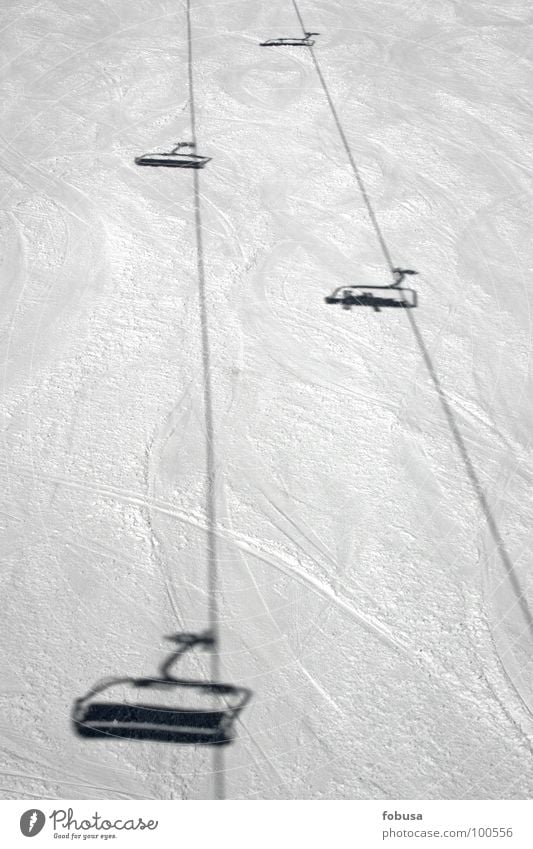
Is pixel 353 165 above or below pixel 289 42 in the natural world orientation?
below

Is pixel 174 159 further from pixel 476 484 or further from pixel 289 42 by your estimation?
pixel 476 484

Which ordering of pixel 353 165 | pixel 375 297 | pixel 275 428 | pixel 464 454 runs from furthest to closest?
pixel 353 165
pixel 375 297
pixel 275 428
pixel 464 454

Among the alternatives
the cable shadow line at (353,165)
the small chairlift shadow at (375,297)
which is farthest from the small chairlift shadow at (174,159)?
the small chairlift shadow at (375,297)

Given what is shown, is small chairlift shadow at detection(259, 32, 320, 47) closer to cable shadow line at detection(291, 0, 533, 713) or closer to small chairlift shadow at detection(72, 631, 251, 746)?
cable shadow line at detection(291, 0, 533, 713)

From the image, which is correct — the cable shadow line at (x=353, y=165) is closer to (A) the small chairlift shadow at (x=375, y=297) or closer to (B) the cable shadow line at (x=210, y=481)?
(A) the small chairlift shadow at (x=375, y=297)

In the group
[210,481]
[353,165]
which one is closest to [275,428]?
[210,481]
